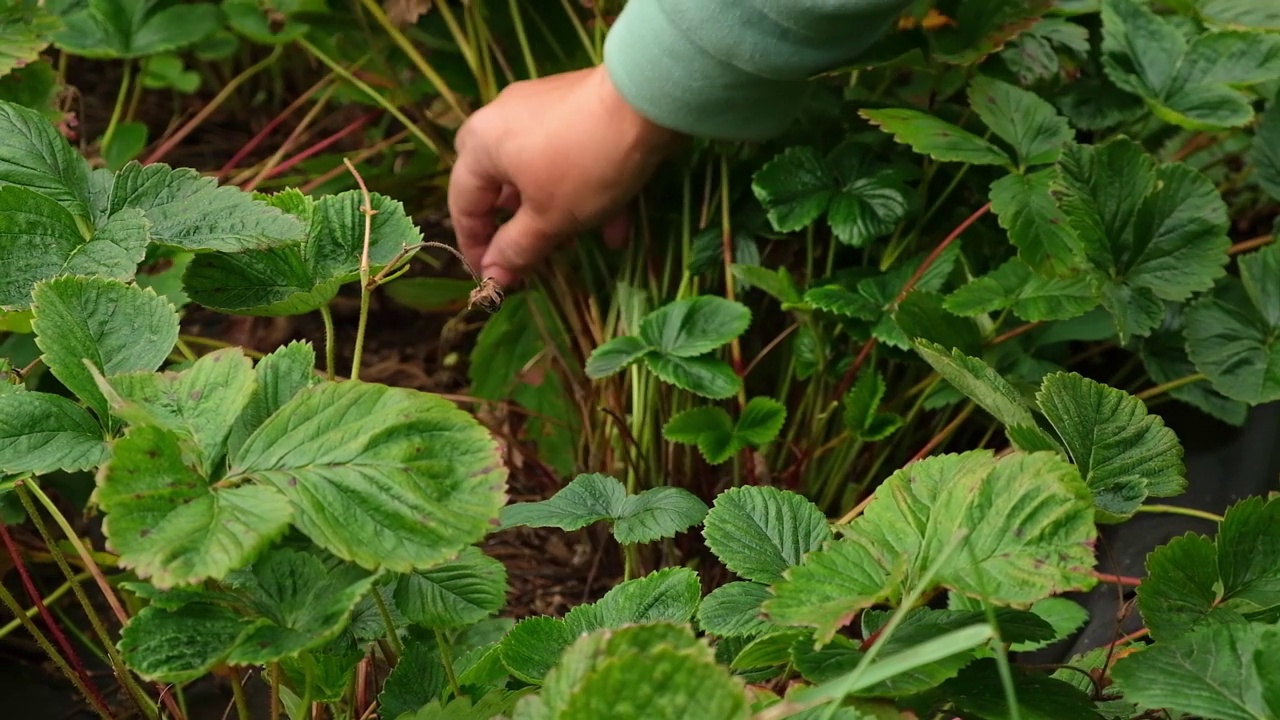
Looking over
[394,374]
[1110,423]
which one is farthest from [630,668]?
[394,374]

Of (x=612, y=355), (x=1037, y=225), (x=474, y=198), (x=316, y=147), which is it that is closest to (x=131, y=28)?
(x=316, y=147)

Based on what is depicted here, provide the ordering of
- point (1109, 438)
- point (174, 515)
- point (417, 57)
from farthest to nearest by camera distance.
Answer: point (417, 57) → point (1109, 438) → point (174, 515)

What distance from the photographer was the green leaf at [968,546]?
367 mm

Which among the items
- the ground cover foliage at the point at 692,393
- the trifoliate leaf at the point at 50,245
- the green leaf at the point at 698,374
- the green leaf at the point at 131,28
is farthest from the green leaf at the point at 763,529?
the green leaf at the point at 131,28

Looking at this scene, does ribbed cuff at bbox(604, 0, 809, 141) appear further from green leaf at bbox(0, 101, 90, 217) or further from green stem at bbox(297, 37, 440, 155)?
green leaf at bbox(0, 101, 90, 217)

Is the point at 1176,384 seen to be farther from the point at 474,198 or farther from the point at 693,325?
the point at 474,198

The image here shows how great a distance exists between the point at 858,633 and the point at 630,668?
1.34 feet

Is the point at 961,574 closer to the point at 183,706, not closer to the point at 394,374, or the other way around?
the point at 183,706

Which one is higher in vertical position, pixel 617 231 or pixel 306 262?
pixel 306 262

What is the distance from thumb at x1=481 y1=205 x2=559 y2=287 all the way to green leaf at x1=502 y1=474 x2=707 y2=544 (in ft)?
0.93

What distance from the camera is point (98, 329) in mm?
461

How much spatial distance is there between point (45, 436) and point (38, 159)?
0.20 m

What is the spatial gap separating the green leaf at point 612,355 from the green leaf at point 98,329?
0.32 meters

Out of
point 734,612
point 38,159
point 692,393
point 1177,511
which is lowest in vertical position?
point 1177,511
